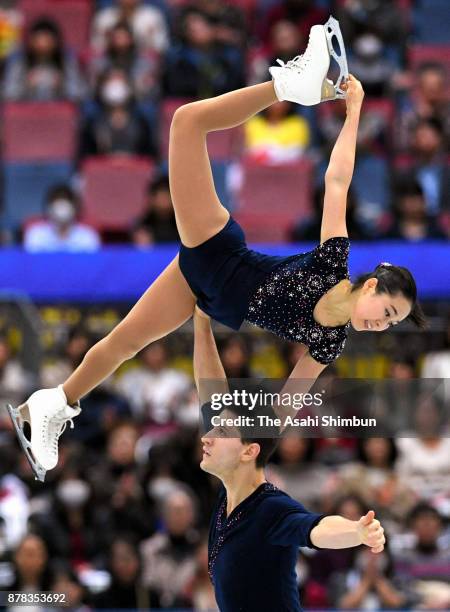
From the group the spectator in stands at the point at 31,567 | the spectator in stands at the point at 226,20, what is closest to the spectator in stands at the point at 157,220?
the spectator in stands at the point at 226,20

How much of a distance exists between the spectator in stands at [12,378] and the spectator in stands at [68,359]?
104 millimetres

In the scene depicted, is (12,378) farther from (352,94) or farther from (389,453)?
(352,94)

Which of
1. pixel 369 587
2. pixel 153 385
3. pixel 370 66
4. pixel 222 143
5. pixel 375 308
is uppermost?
pixel 375 308

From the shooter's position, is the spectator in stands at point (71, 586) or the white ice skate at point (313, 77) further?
the spectator in stands at point (71, 586)

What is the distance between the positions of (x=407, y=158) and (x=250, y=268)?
5.97 m

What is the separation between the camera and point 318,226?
31.6 feet

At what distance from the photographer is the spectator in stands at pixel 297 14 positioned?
11953mm

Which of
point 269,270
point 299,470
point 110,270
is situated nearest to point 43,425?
point 269,270

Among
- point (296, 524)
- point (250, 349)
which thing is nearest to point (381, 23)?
point (250, 349)

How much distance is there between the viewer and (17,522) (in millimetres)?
8367

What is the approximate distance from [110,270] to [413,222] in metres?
2.19

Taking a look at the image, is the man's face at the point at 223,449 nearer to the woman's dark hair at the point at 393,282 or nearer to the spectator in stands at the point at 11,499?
the woman's dark hair at the point at 393,282

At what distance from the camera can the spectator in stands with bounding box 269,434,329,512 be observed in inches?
328

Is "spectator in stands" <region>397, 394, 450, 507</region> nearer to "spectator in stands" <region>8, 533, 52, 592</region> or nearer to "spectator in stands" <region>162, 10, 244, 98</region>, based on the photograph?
"spectator in stands" <region>8, 533, 52, 592</region>
